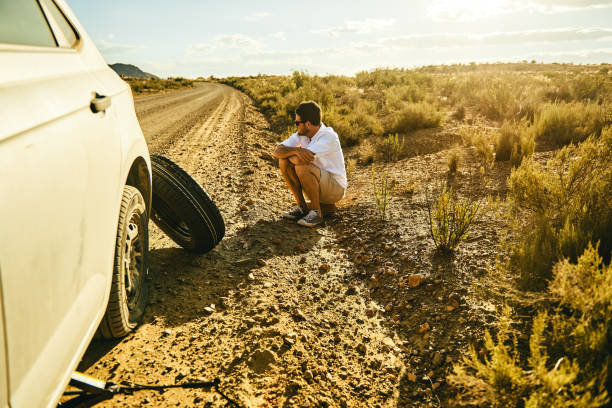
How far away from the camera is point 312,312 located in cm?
303

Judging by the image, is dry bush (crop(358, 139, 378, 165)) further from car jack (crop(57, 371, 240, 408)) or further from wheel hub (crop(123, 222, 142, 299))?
car jack (crop(57, 371, 240, 408))

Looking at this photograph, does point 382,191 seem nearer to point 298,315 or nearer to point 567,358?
point 298,315

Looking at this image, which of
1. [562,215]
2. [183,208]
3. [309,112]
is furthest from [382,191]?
[183,208]

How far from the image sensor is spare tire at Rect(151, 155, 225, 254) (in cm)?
307

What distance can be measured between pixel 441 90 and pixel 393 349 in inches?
569

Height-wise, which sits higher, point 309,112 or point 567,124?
point 309,112

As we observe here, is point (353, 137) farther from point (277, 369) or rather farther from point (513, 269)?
point (277, 369)

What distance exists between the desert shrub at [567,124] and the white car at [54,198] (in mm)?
6847

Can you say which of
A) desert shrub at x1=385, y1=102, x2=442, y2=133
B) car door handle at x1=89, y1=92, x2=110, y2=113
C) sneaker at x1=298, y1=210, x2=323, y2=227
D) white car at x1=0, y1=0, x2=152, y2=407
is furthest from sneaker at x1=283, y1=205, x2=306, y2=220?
desert shrub at x1=385, y1=102, x2=442, y2=133

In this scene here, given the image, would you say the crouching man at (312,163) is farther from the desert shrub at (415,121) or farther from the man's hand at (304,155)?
the desert shrub at (415,121)

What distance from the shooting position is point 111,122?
1.95 m

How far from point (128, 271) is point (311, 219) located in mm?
2703

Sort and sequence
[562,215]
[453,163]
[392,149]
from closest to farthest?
[562,215] < [453,163] < [392,149]

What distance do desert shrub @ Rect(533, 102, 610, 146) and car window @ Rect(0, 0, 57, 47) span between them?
23.0 feet
